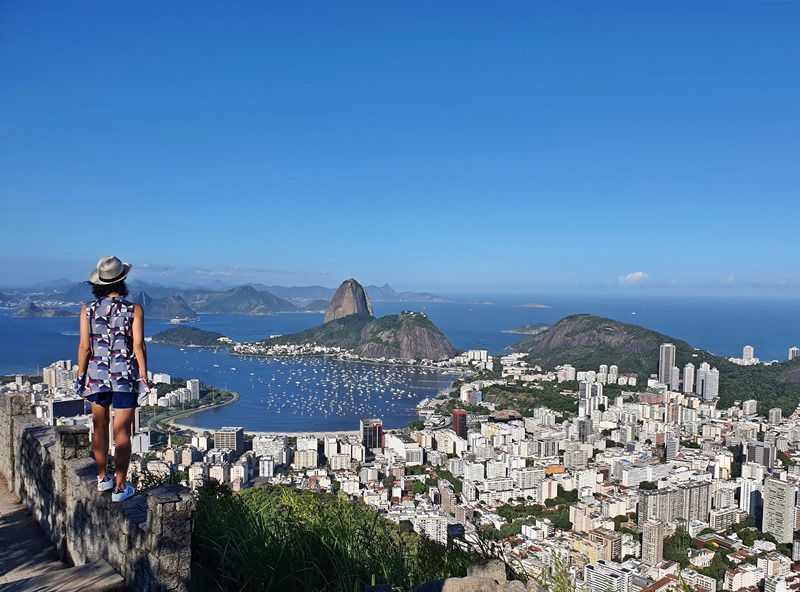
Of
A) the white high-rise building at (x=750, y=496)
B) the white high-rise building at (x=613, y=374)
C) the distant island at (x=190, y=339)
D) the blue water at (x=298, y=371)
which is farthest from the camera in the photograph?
the distant island at (x=190, y=339)

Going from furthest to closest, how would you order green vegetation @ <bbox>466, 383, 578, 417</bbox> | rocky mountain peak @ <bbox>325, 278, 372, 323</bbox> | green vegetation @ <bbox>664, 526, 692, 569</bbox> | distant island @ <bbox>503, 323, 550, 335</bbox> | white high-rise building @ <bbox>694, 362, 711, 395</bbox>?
distant island @ <bbox>503, 323, 550, 335</bbox>
rocky mountain peak @ <bbox>325, 278, 372, 323</bbox>
white high-rise building @ <bbox>694, 362, 711, 395</bbox>
green vegetation @ <bbox>466, 383, 578, 417</bbox>
green vegetation @ <bbox>664, 526, 692, 569</bbox>

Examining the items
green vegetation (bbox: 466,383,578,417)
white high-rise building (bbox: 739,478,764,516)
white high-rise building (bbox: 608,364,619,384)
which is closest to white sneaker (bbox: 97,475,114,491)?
white high-rise building (bbox: 739,478,764,516)

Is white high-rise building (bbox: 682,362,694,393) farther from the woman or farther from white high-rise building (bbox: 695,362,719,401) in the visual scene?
the woman

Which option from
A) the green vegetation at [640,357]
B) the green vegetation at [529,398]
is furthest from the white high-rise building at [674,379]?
the green vegetation at [529,398]

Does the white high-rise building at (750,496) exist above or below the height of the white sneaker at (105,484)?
below

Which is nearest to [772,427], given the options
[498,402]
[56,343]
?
[498,402]

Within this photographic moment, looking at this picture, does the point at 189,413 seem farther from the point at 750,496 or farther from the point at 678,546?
the point at 750,496

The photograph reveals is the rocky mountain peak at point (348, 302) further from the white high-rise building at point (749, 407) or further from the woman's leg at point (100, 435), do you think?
the woman's leg at point (100, 435)
